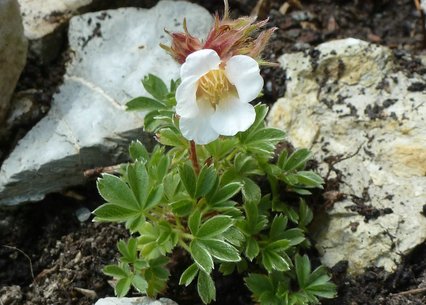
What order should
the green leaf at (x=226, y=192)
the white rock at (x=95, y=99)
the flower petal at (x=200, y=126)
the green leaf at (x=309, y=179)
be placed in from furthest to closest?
the white rock at (x=95, y=99)
the green leaf at (x=309, y=179)
the green leaf at (x=226, y=192)
the flower petal at (x=200, y=126)

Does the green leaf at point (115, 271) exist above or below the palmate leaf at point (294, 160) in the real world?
below

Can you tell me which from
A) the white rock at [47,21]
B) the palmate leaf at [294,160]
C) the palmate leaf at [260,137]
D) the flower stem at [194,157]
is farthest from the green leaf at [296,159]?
the white rock at [47,21]

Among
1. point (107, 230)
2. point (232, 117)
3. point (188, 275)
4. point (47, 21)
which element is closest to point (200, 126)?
point (232, 117)

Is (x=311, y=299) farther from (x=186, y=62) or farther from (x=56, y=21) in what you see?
(x=56, y=21)

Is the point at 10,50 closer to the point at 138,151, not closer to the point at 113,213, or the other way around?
the point at 138,151

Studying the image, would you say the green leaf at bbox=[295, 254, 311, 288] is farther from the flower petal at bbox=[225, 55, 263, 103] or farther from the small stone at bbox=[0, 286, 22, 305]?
the small stone at bbox=[0, 286, 22, 305]

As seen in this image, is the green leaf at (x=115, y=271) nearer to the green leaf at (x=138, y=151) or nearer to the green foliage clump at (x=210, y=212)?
the green foliage clump at (x=210, y=212)

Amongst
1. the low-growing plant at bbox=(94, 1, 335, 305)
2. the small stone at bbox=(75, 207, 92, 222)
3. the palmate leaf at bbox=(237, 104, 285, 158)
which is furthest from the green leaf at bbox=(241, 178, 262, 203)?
the small stone at bbox=(75, 207, 92, 222)
